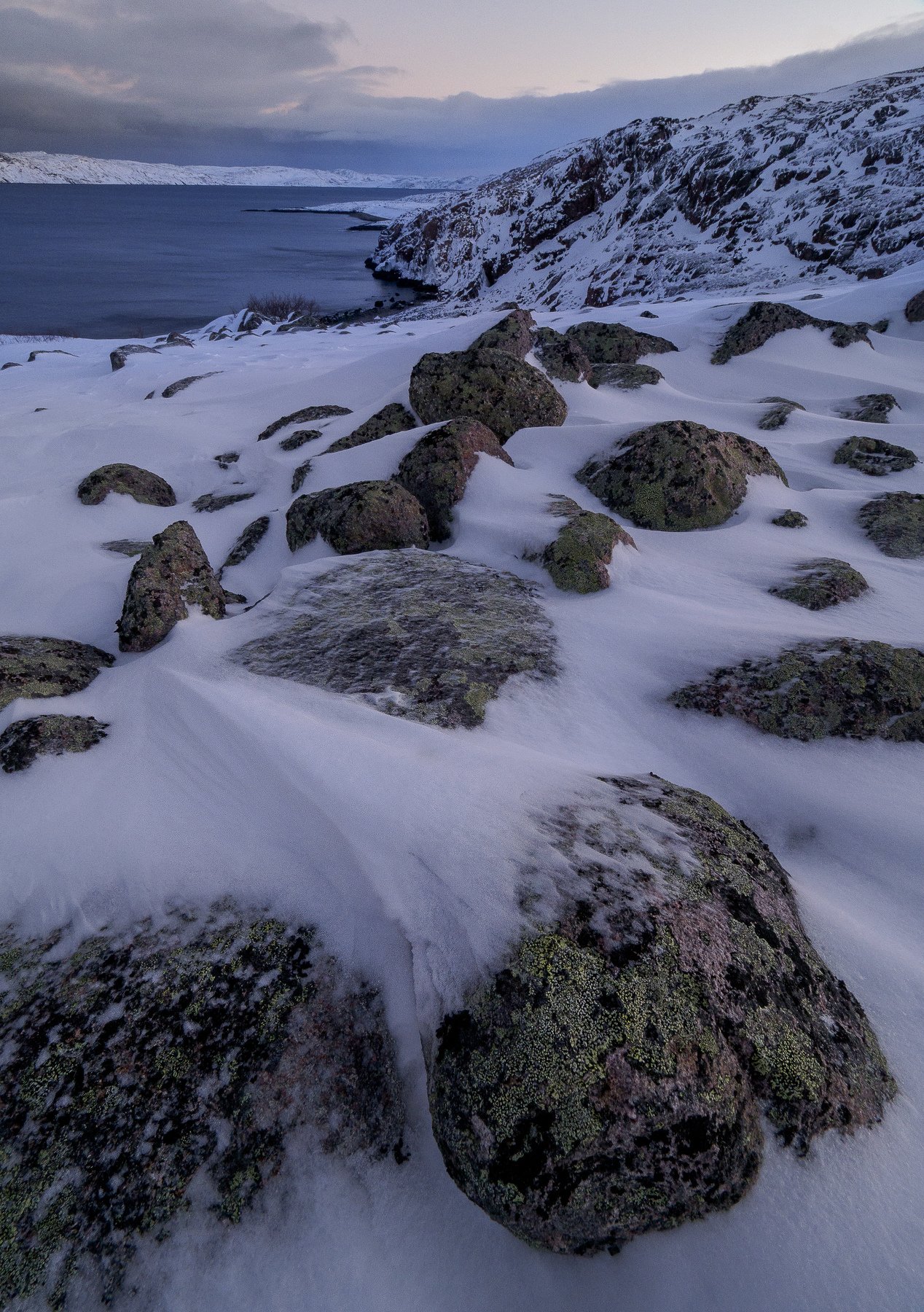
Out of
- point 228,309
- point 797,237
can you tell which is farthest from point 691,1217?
point 228,309

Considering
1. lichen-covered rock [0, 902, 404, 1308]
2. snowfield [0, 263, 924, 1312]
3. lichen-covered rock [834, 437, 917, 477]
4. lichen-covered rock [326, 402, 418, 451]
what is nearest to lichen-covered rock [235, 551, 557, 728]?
snowfield [0, 263, 924, 1312]

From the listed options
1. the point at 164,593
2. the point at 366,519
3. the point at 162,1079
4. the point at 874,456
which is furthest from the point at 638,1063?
the point at 874,456

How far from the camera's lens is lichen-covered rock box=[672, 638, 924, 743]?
4.50m

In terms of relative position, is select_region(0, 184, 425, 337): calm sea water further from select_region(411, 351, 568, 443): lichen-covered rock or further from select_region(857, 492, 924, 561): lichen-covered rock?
select_region(857, 492, 924, 561): lichen-covered rock


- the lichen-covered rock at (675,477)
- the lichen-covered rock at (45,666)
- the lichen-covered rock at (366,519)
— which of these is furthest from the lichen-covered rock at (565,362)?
the lichen-covered rock at (45,666)

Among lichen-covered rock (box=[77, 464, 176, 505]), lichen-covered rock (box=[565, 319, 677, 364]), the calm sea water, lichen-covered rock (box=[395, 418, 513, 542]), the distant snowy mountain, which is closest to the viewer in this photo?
lichen-covered rock (box=[395, 418, 513, 542])

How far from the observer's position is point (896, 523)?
7.66 m

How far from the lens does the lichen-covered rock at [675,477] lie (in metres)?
8.04

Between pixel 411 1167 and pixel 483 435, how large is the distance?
8.44m

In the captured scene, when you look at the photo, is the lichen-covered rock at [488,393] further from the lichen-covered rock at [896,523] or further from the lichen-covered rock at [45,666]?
the lichen-covered rock at [45,666]

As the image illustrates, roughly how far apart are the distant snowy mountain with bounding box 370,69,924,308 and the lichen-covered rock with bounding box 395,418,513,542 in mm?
36239

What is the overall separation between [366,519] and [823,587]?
5194 millimetres

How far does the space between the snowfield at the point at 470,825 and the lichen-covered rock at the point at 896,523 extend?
22 centimetres

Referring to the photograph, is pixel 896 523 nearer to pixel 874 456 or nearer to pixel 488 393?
pixel 874 456
